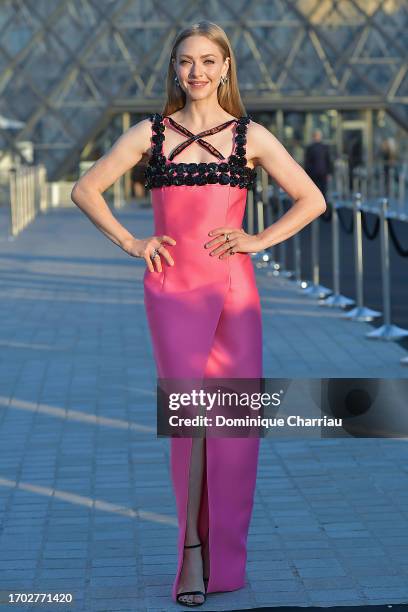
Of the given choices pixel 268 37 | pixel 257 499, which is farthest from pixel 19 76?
pixel 257 499

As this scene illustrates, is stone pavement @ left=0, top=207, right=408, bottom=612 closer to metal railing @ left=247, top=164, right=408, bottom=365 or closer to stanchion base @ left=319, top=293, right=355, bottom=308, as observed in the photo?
metal railing @ left=247, top=164, right=408, bottom=365

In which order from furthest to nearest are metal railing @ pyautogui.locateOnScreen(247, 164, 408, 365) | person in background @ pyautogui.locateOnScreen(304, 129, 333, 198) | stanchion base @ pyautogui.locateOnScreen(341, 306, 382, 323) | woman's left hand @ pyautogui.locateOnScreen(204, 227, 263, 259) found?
person in background @ pyautogui.locateOnScreen(304, 129, 333, 198) < stanchion base @ pyautogui.locateOnScreen(341, 306, 382, 323) < metal railing @ pyautogui.locateOnScreen(247, 164, 408, 365) < woman's left hand @ pyautogui.locateOnScreen(204, 227, 263, 259)

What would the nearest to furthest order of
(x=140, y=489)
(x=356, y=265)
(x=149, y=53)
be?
(x=140, y=489)
(x=356, y=265)
(x=149, y=53)

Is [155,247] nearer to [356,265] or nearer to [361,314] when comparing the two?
[361,314]

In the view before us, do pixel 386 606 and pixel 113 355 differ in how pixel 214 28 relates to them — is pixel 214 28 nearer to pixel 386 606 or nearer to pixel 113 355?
pixel 386 606

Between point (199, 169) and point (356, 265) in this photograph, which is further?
point (356, 265)

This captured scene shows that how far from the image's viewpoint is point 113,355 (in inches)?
438

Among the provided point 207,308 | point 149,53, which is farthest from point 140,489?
point 149,53

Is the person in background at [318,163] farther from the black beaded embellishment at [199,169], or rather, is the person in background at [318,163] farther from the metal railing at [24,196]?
the black beaded embellishment at [199,169]

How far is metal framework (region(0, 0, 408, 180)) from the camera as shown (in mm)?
48719

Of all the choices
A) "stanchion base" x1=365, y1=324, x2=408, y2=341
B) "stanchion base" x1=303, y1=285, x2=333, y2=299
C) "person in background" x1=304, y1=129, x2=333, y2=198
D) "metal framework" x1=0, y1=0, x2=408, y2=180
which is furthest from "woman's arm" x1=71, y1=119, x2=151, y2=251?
"metal framework" x1=0, y1=0, x2=408, y2=180

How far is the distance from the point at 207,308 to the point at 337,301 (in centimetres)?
987

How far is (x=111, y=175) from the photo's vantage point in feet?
16.4

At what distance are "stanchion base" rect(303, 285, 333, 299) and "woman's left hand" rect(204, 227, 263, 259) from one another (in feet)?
34.7
